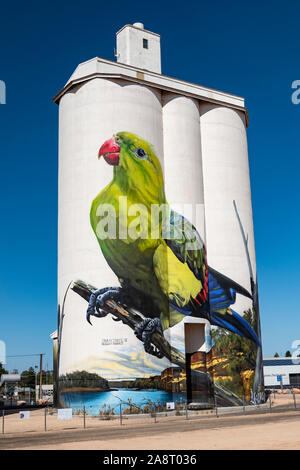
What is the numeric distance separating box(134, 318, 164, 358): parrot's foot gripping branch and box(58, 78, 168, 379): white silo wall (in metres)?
0.54

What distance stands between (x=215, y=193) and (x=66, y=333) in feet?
66.6

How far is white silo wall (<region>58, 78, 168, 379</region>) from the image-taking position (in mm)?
43688

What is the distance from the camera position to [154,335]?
45594mm

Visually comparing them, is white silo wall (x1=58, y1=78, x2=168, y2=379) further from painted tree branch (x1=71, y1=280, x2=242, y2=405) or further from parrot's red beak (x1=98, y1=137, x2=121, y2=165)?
painted tree branch (x1=71, y1=280, x2=242, y2=405)

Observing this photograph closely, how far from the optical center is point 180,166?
170 ft

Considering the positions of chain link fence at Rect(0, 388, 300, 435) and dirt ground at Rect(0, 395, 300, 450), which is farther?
chain link fence at Rect(0, 388, 300, 435)

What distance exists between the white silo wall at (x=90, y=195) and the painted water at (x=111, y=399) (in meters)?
1.48

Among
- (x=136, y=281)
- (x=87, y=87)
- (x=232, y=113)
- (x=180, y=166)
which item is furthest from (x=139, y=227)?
(x=232, y=113)

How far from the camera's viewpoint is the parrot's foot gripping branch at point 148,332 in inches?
1759

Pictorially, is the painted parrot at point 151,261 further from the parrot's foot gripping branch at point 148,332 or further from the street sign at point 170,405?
the street sign at point 170,405

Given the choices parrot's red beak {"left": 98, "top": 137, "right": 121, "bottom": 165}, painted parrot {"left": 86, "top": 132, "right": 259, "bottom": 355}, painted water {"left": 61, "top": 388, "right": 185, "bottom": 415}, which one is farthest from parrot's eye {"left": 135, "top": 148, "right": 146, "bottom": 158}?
painted water {"left": 61, "top": 388, "right": 185, "bottom": 415}

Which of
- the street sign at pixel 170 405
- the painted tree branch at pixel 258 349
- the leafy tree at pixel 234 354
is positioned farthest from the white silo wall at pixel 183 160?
the street sign at pixel 170 405
